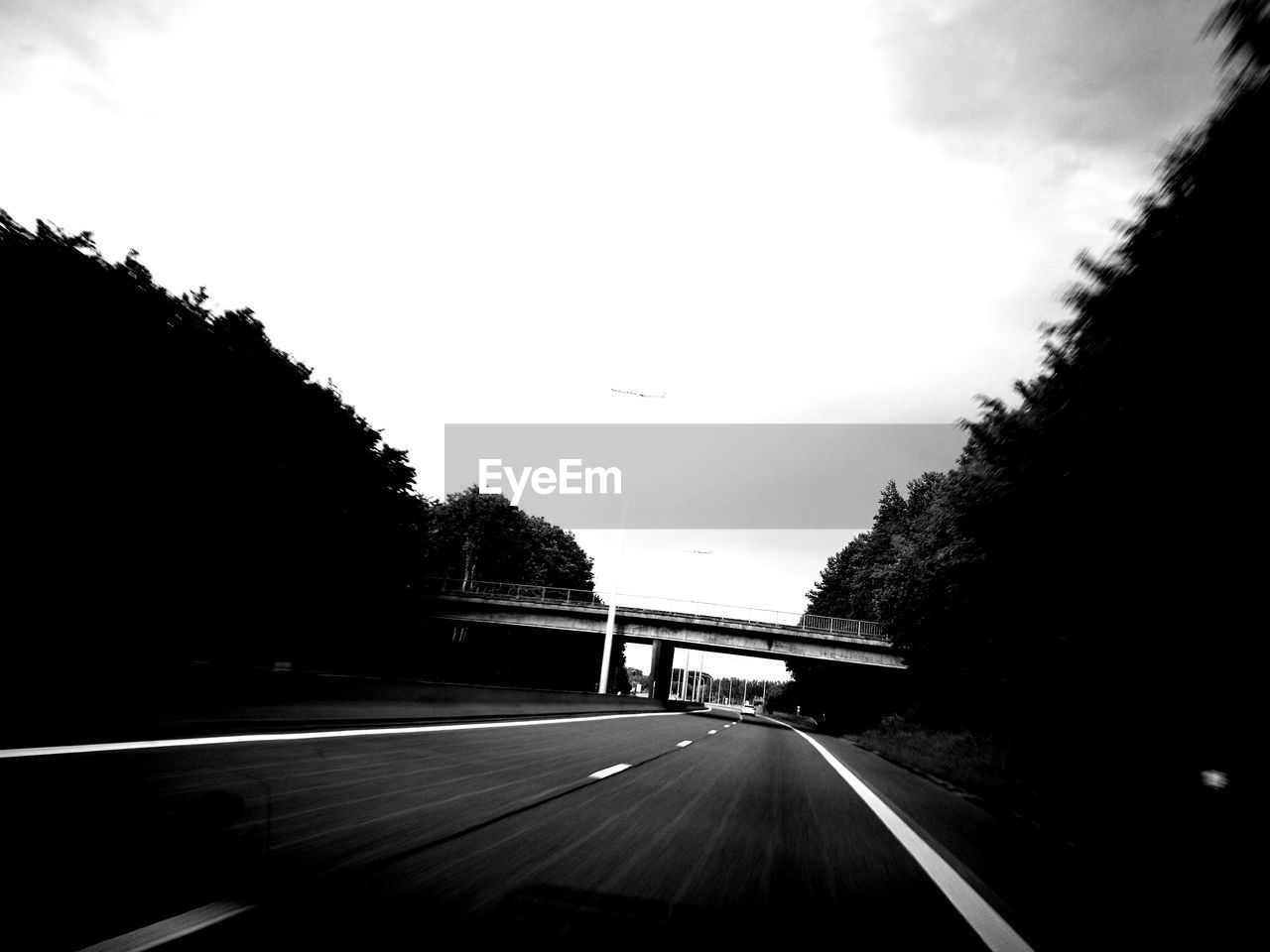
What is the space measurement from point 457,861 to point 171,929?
56.2 inches

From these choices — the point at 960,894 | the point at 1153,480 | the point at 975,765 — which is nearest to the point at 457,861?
the point at 960,894

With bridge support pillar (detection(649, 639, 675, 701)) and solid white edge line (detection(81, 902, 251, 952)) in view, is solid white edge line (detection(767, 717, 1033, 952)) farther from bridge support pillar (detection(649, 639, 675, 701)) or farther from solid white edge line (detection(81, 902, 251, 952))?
bridge support pillar (detection(649, 639, 675, 701))

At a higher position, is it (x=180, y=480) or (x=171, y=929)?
(x=180, y=480)

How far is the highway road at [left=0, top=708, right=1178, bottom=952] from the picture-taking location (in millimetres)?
2564

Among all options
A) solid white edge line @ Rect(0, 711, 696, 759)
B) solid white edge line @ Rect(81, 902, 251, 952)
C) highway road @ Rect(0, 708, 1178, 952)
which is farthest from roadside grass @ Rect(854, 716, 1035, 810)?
solid white edge line @ Rect(81, 902, 251, 952)

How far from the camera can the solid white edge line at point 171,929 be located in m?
2.14

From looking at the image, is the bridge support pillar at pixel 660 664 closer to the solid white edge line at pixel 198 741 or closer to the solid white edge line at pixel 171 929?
the solid white edge line at pixel 198 741

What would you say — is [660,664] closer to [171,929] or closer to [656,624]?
[656,624]

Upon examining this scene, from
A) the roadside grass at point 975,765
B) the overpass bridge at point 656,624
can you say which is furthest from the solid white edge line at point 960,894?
the overpass bridge at point 656,624

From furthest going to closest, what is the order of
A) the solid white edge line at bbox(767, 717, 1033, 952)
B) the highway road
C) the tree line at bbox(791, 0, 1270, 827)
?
the tree line at bbox(791, 0, 1270, 827) < the solid white edge line at bbox(767, 717, 1033, 952) < the highway road

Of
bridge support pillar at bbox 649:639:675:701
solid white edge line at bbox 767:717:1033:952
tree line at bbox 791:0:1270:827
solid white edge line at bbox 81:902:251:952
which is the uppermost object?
tree line at bbox 791:0:1270:827

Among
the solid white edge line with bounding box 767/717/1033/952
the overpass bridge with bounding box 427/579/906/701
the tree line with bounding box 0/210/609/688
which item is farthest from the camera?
the overpass bridge with bounding box 427/579/906/701

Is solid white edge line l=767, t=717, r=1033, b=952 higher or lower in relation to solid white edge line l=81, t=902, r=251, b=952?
lower

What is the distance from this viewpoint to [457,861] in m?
3.49
